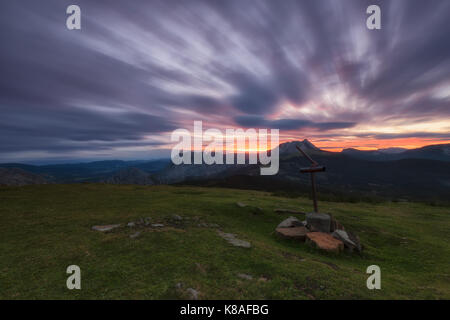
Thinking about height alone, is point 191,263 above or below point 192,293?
below

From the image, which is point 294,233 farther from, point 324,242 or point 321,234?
point 324,242

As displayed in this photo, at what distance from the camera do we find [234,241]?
452 inches

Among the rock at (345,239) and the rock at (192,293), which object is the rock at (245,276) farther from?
the rock at (345,239)

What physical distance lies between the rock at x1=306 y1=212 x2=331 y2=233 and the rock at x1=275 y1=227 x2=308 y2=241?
2.31 feet

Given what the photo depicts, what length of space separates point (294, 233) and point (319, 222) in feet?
7.41

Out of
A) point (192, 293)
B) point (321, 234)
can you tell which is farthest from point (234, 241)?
point (321, 234)

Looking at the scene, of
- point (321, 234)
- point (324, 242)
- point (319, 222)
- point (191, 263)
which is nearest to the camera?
point (191, 263)

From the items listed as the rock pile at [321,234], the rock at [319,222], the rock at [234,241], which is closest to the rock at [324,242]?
the rock pile at [321,234]

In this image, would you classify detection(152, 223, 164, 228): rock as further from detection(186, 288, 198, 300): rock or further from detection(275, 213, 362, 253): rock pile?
detection(275, 213, 362, 253): rock pile

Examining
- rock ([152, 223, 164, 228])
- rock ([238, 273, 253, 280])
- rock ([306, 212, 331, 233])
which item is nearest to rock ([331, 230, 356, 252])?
rock ([306, 212, 331, 233])

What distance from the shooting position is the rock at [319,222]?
1424 cm

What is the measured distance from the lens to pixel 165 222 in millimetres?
14633

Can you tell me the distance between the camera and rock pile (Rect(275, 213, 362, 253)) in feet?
40.8
